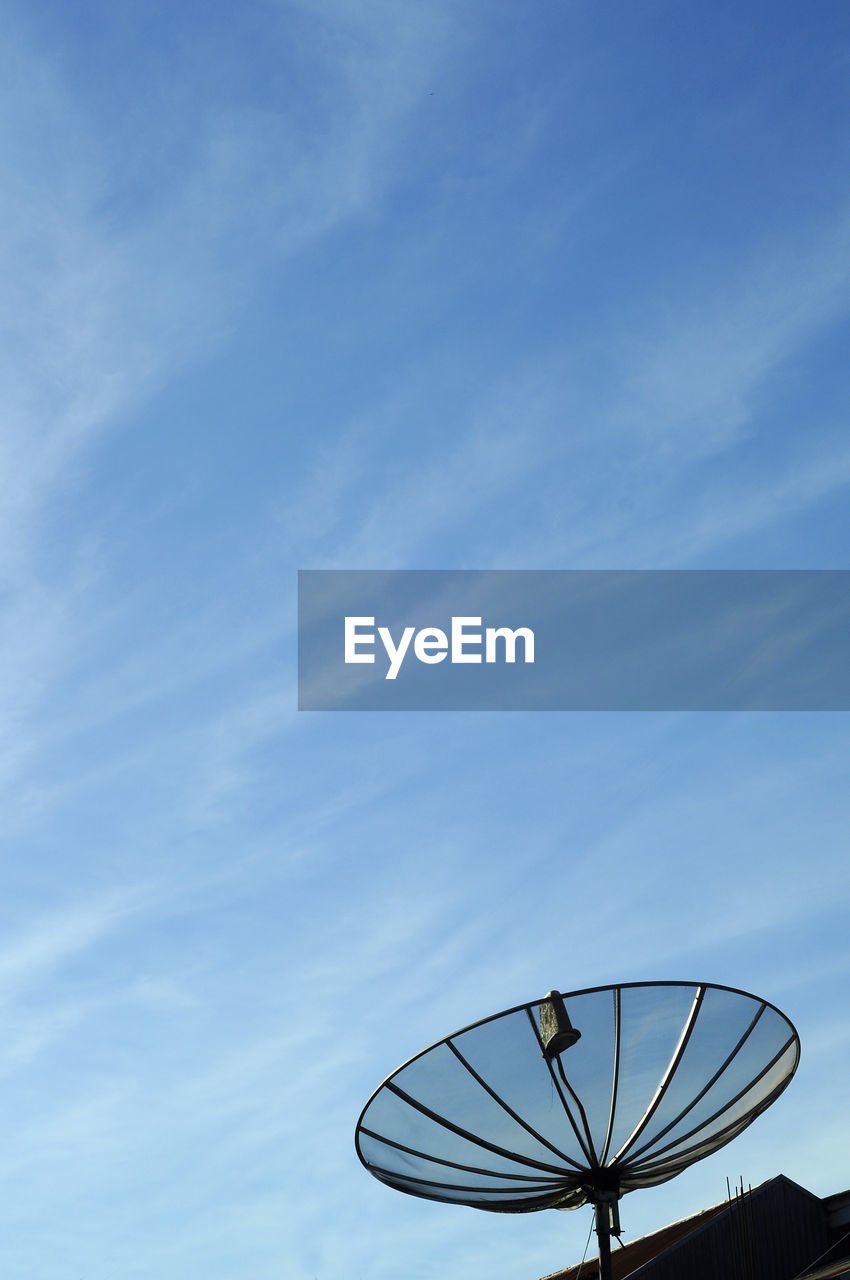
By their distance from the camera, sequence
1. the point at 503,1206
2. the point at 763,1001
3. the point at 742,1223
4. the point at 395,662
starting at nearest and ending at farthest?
1. the point at 763,1001
2. the point at 503,1206
3. the point at 742,1223
4. the point at 395,662

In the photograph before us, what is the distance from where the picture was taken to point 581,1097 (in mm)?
13945

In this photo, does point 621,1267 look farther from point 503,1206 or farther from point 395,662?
point 395,662

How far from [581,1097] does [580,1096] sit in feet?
0.06

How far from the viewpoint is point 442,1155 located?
14.2 meters

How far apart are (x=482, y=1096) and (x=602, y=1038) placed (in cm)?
174

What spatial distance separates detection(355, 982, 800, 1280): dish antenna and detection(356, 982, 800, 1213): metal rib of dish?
2 centimetres

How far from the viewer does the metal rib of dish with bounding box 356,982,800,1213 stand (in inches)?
535

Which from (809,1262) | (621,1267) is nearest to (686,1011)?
(809,1262)

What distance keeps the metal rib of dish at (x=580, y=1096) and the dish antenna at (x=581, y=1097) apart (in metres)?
0.02

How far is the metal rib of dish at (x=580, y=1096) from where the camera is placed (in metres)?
13.6

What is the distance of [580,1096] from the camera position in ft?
45.8

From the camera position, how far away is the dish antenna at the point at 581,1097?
1356 centimetres

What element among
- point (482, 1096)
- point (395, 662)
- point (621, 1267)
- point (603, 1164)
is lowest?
point (621, 1267)

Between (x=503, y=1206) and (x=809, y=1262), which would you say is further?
(x=809, y=1262)
